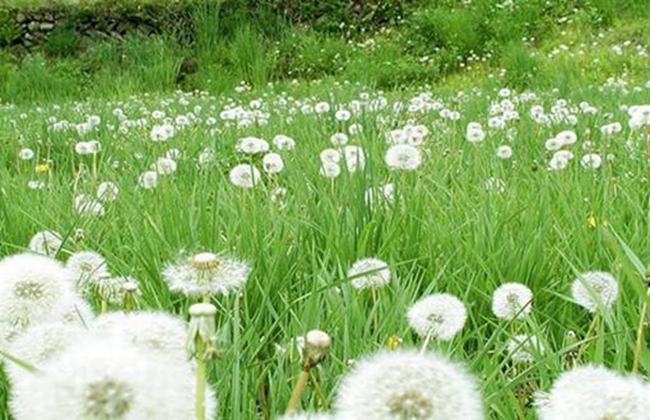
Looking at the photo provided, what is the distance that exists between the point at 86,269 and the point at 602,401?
3.92ft

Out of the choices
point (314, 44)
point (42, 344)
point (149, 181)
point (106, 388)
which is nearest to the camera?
point (106, 388)

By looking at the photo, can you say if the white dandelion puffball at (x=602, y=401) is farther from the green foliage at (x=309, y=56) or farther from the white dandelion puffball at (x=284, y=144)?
the green foliage at (x=309, y=56)

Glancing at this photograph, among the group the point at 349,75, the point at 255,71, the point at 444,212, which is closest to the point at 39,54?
the point at 255,71

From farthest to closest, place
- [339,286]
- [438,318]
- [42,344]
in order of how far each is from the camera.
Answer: [339,286] < [438,318] < [42,344]

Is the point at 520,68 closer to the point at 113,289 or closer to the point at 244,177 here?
the point at 244,177

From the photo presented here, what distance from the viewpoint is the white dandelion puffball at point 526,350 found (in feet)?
4.91

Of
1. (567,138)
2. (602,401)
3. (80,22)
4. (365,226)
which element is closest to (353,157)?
(365,226)

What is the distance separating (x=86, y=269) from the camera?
68.2 inches

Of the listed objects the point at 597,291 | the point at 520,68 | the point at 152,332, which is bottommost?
the point at 520,68

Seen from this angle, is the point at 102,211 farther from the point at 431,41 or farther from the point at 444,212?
the point at 431,41

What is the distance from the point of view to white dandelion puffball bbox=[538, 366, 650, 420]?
0.73m

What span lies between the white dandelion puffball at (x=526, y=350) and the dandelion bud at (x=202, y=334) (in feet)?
2.78

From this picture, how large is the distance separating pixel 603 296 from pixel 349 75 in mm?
11968

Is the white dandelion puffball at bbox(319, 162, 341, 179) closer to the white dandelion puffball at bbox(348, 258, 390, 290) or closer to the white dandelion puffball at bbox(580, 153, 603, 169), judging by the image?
the white dandelion puffball at bbox(580, 153, 603, 169)
